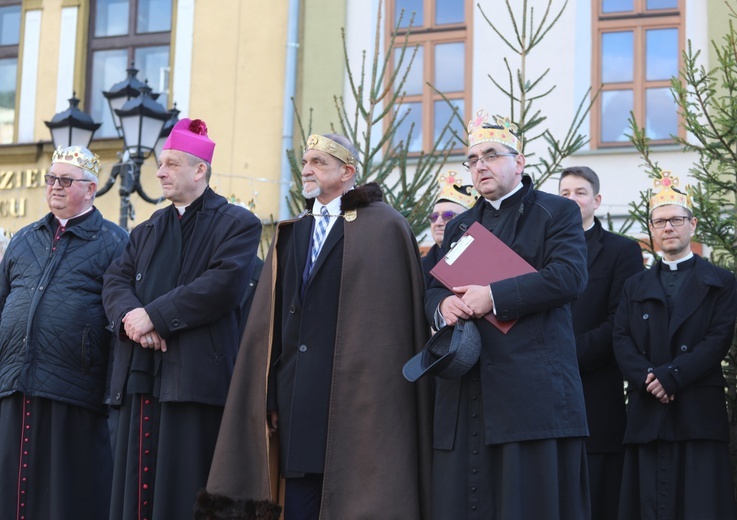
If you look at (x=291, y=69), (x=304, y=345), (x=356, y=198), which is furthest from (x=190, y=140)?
(x=291, y=69)

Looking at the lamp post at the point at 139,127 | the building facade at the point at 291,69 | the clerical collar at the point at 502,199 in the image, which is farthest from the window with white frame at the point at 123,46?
the clerical collar at the point at 502,199

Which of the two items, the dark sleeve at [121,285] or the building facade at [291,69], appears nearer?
the dark sleeve at [121,285]

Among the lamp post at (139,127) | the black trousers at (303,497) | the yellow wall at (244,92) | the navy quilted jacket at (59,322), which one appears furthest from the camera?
the yellow wall at (244,92)

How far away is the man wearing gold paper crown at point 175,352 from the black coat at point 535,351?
121 centimetres

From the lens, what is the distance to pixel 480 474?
508 cm

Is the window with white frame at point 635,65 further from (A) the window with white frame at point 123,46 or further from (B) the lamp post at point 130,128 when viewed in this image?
(A) the window with white frame at point 123,46

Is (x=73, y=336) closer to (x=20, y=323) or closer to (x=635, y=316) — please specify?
(x=20, y=323)

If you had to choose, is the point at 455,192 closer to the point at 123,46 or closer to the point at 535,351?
the point at 535,351

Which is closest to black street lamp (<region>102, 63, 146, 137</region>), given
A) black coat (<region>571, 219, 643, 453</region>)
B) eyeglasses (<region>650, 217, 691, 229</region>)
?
black coat (<region>571, 219, 643, 453</region>)

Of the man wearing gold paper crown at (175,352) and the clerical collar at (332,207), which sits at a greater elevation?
the clerical collar at (332,207)

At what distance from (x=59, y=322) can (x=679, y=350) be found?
10.8 ft

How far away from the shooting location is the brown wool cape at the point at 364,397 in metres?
5.32

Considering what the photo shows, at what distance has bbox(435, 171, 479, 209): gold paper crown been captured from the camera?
7.72 meters

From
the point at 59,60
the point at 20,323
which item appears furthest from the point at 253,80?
the point at 20,323
